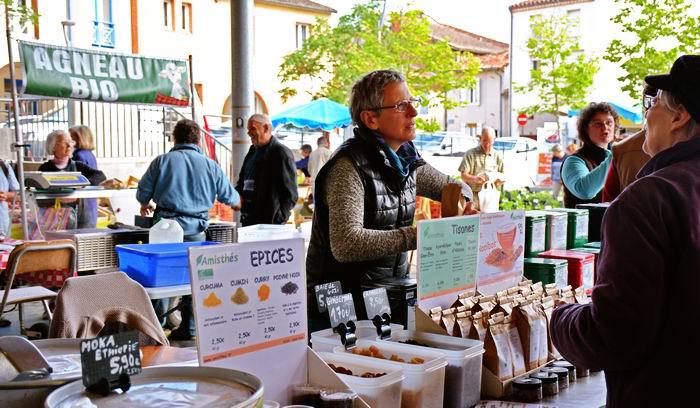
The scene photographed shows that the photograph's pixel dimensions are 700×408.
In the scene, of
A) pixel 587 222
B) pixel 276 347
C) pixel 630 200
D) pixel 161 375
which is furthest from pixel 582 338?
pixel 587 222

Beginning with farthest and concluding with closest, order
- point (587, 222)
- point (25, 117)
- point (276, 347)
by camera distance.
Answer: point (25, 117) → point (587, 222) → point (276, 347)

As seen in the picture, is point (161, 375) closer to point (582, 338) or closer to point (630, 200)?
point (582, 338)

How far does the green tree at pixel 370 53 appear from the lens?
84.0 feet

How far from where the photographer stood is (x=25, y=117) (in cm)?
1520

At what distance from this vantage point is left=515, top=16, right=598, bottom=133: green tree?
31.4 meters

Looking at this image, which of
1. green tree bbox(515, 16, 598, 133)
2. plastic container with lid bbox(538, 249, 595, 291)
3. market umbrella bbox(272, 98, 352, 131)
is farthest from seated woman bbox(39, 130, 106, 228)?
green tree bbox(515, 16, 598, 133)

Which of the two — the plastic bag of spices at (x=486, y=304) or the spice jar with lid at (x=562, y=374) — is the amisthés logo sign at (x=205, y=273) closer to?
the plastic bag of spices at (x=486, y=304)

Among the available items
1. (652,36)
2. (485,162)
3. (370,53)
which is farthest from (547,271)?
(370,53)

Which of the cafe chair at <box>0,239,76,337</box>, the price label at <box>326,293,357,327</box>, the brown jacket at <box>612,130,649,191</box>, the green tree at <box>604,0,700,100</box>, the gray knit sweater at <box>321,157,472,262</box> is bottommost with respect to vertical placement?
the cafe chair at <box>0,239,76,337</box>

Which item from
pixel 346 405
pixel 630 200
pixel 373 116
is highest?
pixel 373 116

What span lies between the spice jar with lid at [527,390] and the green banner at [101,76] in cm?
530

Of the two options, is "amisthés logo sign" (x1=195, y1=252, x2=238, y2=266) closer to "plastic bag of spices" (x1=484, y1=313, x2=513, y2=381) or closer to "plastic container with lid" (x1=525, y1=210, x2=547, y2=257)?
"plastic bag of spices" (x1=484, y1=313, x2=513, y2=381)

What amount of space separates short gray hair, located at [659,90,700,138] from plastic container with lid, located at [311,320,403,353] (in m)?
0.99

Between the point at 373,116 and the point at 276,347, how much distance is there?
120 centimetres
